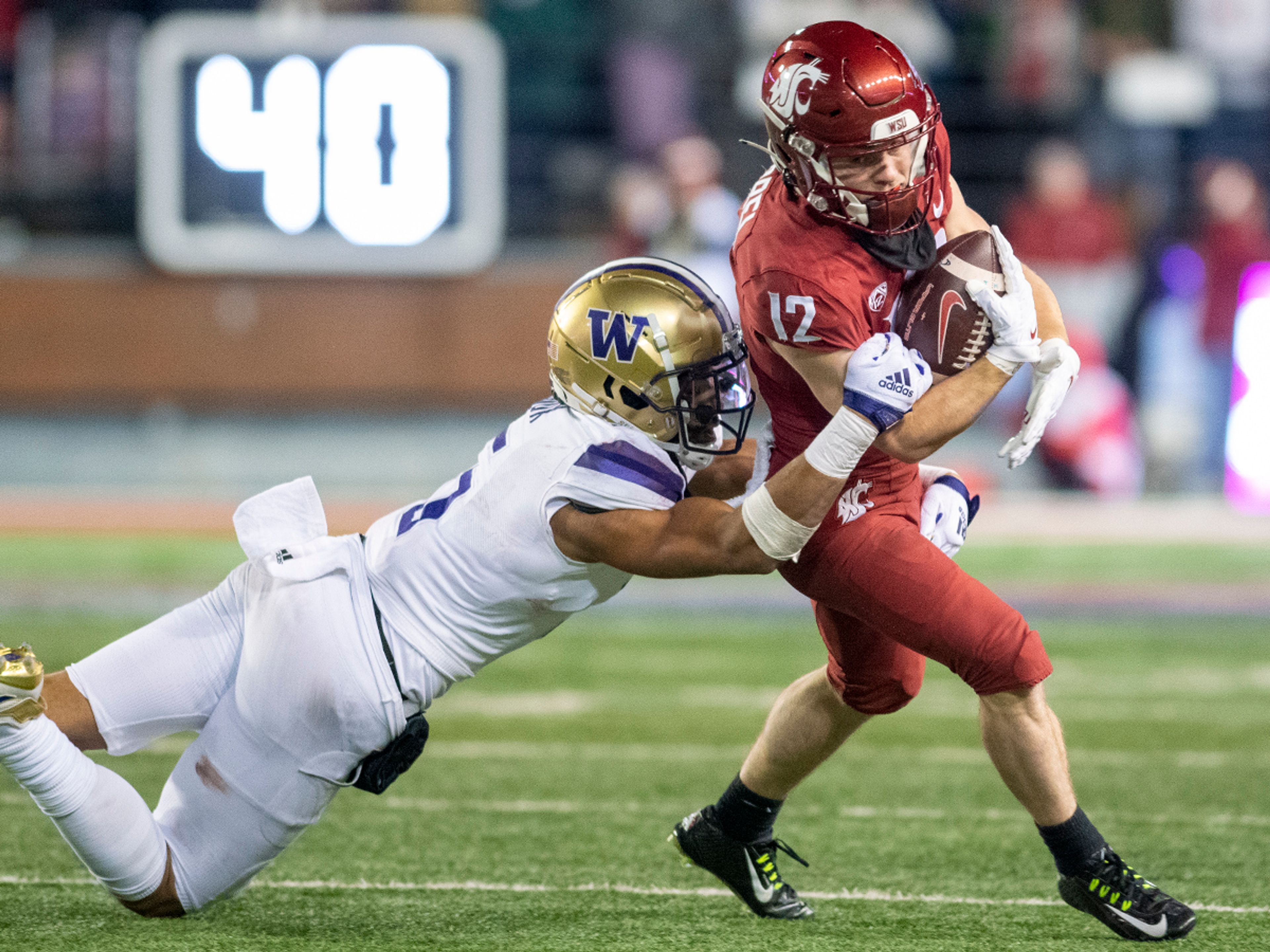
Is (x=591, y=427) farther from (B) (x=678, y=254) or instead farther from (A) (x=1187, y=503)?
(A) (x=1187, y=503)

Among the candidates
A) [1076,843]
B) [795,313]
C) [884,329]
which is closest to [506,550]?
[795,313]

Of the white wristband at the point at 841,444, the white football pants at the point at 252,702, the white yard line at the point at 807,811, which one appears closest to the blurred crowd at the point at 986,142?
the white yard line at the point at 807,811

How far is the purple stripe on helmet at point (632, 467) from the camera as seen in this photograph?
2.79 meters

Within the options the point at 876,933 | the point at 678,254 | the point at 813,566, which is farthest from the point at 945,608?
the point at 678,254

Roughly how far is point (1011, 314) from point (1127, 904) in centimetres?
96

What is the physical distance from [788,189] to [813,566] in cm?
63

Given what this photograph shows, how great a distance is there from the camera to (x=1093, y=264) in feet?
28.6

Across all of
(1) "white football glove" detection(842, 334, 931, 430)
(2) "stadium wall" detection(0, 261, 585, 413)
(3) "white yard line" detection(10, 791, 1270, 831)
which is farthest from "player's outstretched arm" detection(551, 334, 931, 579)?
(2) "stadium wall" detection(0, 261, 585, 413)

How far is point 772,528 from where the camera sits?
2693 millimetres

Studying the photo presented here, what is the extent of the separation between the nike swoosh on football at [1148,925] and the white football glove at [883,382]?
0.88 metres

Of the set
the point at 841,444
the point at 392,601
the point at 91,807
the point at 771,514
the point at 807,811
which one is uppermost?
the point at 841,444

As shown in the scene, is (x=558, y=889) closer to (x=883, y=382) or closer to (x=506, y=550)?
(x=506, y=550)

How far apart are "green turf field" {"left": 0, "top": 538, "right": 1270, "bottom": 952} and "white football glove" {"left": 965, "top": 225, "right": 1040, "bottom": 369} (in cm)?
95

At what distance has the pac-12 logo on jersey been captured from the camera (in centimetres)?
294
